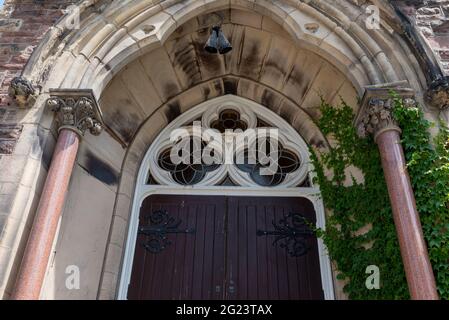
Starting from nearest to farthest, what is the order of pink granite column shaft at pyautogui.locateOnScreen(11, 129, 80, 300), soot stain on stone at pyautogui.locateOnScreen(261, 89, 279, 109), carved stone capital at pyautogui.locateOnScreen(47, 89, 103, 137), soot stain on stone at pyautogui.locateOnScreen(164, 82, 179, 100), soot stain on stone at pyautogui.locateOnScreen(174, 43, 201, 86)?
pink granite column shaft at pyautogui.locateOnScreen(11, 129, 80, 300) < carved stone capital at pyautogui.locateOnScreen(47, 89, 103, 137) < soot stain on stone at pyautogui.locateOnScreen(174, 43, 201, 86) < soot stain on stone at pyautogui.locateOnScreen(164, 82, 179, 100) < soot stain on stone at pyautogui.locateOnScreen(261, 89, 279, 109)

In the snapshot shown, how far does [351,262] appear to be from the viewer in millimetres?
4320

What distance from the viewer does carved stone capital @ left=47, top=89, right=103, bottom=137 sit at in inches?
167

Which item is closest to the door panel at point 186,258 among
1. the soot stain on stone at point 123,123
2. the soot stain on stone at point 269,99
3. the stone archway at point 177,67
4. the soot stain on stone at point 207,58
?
the stone archway at point 177,67

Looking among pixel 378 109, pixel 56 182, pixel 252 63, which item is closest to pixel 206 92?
pixel 252 63

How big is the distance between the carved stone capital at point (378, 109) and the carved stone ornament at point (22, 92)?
10.9 ft

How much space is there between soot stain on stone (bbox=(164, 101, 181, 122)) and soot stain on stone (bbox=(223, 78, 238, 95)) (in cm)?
76

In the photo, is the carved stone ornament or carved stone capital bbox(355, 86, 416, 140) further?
the carved stone ornament

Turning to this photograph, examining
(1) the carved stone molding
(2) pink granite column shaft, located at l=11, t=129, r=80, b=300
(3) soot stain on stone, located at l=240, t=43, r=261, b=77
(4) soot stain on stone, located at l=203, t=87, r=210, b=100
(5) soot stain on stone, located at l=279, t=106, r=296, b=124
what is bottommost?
(2) pink granite column shaft, located at l=11, t=129, r=80, b=300

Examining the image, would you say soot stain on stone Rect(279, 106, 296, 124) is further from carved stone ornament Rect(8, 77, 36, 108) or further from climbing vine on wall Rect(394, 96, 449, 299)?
A: carved stone ornament Rect(8, 77, 36, 108)

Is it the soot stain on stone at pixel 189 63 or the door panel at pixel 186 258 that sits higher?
the soot stain on stone at pixel 189 63

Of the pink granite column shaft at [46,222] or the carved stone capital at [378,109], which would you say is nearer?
the pink granite column shaft at [46,222]

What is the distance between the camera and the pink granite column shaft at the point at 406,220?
3256mm

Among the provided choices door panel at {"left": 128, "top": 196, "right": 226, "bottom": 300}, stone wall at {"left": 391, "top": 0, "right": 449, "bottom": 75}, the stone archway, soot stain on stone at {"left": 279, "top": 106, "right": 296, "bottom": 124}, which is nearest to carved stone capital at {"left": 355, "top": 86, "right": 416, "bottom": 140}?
the stone archway

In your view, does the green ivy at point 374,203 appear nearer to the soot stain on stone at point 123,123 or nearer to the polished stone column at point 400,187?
the polished stone column at point 400,187
